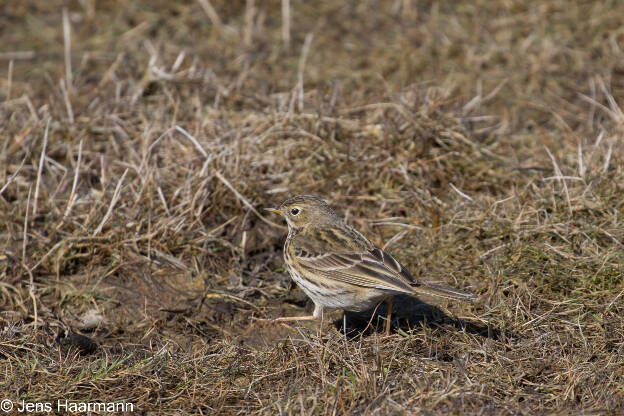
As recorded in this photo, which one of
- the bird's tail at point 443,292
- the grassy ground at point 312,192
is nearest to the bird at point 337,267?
the bird's tail at point 443,292

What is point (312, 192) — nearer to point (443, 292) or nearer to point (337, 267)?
point (337, 267)

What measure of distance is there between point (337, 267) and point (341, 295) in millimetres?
196

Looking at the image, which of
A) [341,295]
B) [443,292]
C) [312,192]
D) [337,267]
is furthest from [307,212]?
[443,292]

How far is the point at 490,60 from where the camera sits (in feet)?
28.8

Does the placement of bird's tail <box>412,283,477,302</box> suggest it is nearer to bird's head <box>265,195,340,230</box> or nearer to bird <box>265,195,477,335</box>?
bird <box>265,195,477,335</box>

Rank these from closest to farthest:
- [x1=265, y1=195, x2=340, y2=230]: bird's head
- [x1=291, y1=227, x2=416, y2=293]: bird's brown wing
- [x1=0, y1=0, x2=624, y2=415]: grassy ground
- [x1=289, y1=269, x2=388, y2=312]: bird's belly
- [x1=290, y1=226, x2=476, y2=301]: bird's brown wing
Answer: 1. [x1=0, y1=0, x2=624, y2=415]: grassy ground
2. [x1=290, y1=226, x2=476, y2=301]: bird's brown wing
3. [x1=291, y1=227, x2=416, y2=293]: bird's brown wing
4. [x1=289, y1=269, x2=388, y2=312]: bird's belly
5. [x1=265, y1=195, x2=340, y2=230]: bird's head

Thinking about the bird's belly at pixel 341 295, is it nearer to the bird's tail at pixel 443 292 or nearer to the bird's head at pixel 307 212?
the bird's tail at pixel 443 292

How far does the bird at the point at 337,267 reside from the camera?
192 inches

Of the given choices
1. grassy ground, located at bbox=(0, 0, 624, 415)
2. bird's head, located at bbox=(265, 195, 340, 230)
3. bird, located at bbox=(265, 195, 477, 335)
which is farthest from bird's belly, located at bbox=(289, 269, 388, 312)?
bird's head, located at bbox=(265, 195, 340, 230)

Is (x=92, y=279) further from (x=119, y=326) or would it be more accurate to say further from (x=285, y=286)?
(x=285, y=286)

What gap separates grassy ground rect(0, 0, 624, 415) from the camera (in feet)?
14.9

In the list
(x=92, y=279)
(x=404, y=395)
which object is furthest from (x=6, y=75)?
(x=404, y=395)

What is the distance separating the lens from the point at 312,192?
21.8 ft

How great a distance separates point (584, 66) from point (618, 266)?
3.92m
